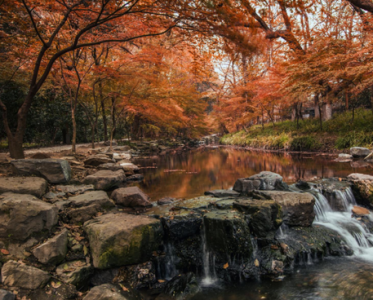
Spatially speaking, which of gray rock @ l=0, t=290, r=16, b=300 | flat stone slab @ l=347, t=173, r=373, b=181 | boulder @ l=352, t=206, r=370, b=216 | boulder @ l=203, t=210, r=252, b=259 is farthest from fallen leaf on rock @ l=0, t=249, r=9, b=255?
flat stone slab @ l=347, t=173, r=373, b=181

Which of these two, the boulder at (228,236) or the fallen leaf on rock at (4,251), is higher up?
the fallen leaf on rock at (4,251)

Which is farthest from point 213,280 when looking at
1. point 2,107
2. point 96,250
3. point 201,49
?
point 2,107

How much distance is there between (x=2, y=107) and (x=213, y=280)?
19.6ft

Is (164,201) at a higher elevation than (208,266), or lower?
higher

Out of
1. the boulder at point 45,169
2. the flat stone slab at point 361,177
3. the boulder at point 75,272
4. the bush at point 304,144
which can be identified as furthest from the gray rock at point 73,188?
the bush at point 304,144

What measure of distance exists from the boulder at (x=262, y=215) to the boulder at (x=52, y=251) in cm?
302

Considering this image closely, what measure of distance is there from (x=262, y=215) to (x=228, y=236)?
0.83 meters

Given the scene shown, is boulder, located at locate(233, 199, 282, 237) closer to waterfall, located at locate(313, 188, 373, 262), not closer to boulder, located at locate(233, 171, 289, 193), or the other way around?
waterfall, located at locate(313, 188, 373, 262)

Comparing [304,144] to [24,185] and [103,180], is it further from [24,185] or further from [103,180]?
[24,185]

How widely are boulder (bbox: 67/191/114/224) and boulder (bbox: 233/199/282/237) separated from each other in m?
2.67

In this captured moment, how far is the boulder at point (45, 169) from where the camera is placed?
4.55 m

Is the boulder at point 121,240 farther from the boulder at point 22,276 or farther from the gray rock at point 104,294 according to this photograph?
the boulder at point 22,276

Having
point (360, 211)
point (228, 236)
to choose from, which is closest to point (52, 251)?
point (228, 236)

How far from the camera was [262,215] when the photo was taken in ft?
13.3
